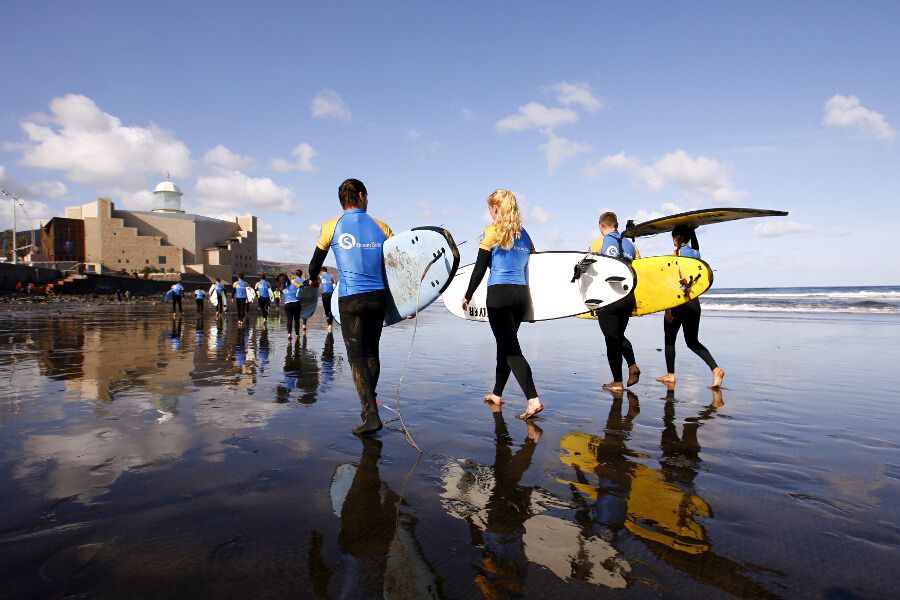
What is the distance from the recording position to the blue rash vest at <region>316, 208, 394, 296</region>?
4.18m

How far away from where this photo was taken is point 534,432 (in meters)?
3.96

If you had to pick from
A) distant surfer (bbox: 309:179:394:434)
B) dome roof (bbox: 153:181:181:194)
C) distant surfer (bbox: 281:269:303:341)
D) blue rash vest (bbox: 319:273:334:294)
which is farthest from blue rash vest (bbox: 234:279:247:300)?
dome roof (bbox: 153:181:181:194)

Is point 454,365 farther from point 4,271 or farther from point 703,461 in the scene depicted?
point 4,271

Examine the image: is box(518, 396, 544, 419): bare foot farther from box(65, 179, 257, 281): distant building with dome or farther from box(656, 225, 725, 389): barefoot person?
box(65, 179, 257, 281): distant building with dome

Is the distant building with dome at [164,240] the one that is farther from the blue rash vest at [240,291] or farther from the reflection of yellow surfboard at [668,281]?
the reflection of yellow surfboard at [668,281]

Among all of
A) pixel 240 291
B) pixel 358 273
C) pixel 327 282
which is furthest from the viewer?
pixel 240 291

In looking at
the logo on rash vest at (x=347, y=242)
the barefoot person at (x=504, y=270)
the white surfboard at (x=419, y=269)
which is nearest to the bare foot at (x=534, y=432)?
the barefoot person at (x=504, y=270)

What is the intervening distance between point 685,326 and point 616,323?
3.92 ft

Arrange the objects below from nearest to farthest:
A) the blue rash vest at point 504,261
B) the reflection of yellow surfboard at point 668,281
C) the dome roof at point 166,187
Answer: the blue rash vest at point 504,261 → the reflection of yellow surfboard at point 668,281 → the dome roof at point 166,187

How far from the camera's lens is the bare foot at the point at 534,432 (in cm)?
377

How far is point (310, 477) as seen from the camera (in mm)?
2895

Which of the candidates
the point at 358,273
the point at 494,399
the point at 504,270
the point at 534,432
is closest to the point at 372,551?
the point at 534,432

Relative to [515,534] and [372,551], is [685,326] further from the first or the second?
[372,551]

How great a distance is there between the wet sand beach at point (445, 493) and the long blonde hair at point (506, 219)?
5.27 ft
